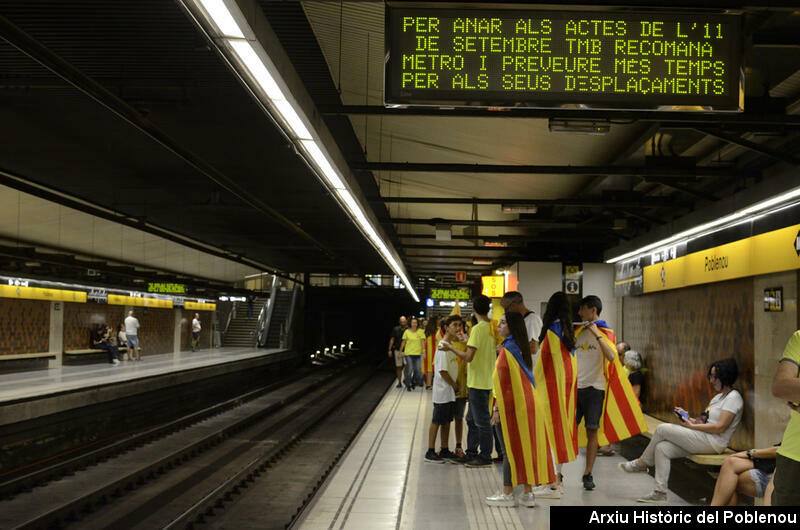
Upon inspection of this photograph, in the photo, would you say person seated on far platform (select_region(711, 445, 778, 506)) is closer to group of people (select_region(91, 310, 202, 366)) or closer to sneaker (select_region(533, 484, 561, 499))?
sneaker (select_region(533, 484, 561, 499))

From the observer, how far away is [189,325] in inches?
1368

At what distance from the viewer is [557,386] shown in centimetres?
605

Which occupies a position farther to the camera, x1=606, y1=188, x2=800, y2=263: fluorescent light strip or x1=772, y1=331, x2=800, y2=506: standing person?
x1=606, y1=188, x2=800, y2=263: fluorescent light strip

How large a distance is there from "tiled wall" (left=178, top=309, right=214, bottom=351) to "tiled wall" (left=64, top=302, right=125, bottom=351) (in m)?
7.85

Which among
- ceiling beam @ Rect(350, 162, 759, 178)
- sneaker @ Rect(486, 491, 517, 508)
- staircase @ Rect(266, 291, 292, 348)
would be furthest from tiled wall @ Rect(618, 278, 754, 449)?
staircase @ Rect(266, 291, 292, 348)

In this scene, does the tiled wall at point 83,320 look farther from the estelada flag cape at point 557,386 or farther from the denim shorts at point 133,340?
the estelada flag cape at point 557,386

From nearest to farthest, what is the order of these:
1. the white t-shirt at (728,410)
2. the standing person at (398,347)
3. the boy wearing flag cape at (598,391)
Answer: the white t-shirt at (728,410) < the boy wearing flag cape at (598,391) < the standing person at (398,347)

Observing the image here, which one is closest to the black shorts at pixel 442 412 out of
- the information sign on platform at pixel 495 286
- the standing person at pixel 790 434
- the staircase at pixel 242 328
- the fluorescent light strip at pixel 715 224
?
the fluorescent light strip at pixel 715 224

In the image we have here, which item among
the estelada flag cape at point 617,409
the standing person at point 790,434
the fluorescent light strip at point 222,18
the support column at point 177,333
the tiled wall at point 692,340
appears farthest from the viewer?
the support column at point 177,333

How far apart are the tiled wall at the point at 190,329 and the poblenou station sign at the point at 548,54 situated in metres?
31.3

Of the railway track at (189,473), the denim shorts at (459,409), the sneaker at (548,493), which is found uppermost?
the denim shorts at (459,409)

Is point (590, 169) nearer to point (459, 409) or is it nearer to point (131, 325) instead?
point (459, 409)

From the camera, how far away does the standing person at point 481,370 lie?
283 inches

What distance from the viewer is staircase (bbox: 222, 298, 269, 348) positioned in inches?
1479
